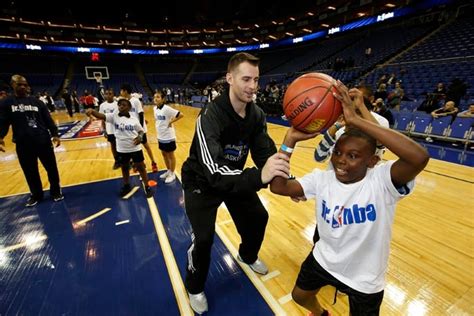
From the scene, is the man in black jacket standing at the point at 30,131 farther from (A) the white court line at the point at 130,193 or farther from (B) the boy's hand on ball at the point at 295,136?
(B) the boy's hand on ball at the point at 295,136

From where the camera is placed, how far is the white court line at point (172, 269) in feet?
7.44

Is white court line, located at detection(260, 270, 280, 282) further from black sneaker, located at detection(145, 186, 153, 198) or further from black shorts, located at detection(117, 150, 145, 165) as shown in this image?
black shorts, located at detection(117, 150, 145, 165)

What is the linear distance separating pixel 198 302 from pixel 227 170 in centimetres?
134

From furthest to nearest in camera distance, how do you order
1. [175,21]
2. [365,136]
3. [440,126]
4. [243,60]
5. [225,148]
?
[175,21], [440,126], [225,148], [243,60], [365,136]

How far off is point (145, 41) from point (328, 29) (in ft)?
76.8

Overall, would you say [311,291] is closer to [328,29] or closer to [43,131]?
[43,131]

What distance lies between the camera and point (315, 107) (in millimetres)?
1394

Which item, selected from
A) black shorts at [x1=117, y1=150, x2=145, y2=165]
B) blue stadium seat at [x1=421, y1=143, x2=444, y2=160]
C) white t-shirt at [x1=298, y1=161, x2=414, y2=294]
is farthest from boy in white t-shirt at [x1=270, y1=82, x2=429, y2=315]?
blue stadium seat at [x1=421, y1=143, x2=444, y2=160]

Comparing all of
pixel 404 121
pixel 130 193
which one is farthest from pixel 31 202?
pixel 404 121

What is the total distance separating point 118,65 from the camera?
113ft

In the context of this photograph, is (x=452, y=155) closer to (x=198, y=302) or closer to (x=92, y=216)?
(x=198, y=302)

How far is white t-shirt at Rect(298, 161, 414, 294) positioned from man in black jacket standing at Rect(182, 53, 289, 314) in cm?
47

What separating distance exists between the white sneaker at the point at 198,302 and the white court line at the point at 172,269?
6 cm

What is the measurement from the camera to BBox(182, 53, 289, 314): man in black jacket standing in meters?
1.71
